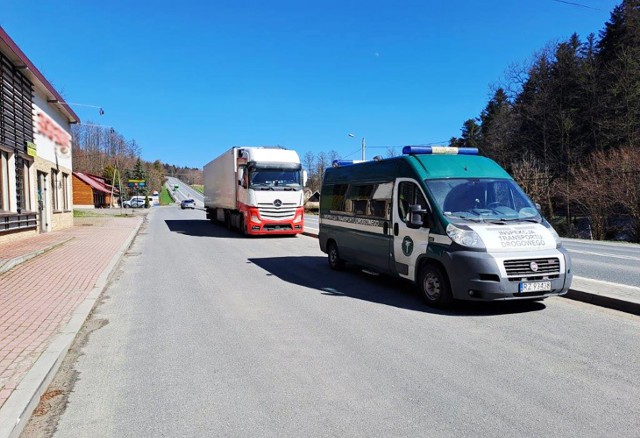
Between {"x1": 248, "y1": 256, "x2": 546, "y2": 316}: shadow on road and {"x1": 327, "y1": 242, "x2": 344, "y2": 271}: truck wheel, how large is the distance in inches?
5.7

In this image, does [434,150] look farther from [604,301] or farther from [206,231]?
[206,231]

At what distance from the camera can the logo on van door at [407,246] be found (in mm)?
7527

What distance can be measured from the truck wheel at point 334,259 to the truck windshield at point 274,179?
8266 mm

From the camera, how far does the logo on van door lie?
753 centimetres

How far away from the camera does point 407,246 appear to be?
7.62 meters

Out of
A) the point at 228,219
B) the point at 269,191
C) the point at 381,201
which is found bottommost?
the point at 228,219

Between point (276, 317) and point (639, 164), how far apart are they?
22.0 meters

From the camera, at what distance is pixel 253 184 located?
18672 millimetres

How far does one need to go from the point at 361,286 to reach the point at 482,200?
9.33 ft

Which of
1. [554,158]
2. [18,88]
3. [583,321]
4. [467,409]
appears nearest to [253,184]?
[18,88]

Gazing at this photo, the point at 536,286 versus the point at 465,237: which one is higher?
the point at 465,237

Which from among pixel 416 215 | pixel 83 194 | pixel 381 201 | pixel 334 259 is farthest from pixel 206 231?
pixel 83 194

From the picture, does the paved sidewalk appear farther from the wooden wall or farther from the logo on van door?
the wooden wall

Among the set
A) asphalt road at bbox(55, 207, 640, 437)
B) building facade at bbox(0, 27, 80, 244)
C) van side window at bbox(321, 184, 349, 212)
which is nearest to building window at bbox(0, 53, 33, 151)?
building facade at bbox(0, 27, 80, 244)
